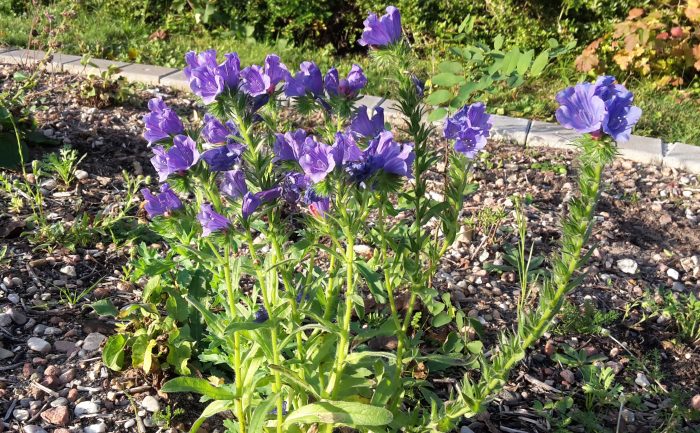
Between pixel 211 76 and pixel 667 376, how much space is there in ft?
6.38

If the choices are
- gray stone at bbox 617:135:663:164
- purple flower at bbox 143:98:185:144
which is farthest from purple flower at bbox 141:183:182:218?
gray stone at bbox 617:135:663:164

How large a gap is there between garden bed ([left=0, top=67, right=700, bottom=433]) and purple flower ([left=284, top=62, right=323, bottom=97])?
1115 mm

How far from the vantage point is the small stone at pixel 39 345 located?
8.26 ft

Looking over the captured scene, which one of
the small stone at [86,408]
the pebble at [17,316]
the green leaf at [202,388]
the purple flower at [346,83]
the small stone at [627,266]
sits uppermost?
the purple flower at [346,83]

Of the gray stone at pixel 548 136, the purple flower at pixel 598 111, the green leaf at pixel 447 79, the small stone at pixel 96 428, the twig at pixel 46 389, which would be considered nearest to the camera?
the purple flower at pixel 598 111

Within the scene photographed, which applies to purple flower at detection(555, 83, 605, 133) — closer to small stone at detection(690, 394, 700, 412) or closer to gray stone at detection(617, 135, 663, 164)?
small stone at detection(690, 394, 700, 412)

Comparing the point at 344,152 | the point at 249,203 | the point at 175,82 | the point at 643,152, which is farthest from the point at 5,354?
the point at 643,152

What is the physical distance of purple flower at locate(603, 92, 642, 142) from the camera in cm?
142

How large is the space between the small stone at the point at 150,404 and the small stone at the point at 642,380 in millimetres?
1641

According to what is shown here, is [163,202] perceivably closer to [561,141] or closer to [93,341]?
[93,341]

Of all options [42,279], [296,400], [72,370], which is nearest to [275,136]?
[296,400]

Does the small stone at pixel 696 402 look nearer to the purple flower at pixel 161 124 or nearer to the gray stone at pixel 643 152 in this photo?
the purple flower at pixel 161 124

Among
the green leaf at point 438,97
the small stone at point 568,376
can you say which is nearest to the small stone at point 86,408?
the small stone at point 568,376

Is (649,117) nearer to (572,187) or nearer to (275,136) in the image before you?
(572,187)
